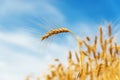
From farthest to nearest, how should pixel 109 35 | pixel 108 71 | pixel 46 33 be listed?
1. pixel 46 33
2. pixel 109 35
3. pixel 108 71

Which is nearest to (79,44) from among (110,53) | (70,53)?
(70,53)

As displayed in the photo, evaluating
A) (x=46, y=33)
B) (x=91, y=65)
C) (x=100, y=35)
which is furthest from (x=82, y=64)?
(x=46, y=33)

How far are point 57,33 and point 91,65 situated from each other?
46 cm

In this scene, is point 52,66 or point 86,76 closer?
point 86,76

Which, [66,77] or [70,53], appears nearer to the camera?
[66,77]

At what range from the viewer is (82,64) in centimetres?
292

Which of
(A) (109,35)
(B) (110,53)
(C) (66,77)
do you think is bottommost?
(C) (66,77)

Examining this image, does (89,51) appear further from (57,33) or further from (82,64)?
(57,33)

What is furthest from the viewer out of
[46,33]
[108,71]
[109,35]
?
[46,33]

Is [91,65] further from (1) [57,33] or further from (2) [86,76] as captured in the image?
(1) [57,33]

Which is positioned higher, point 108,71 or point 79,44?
point 79,44

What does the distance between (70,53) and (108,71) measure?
44 cm

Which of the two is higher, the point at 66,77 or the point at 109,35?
the point at 109,35

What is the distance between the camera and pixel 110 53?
286cm
